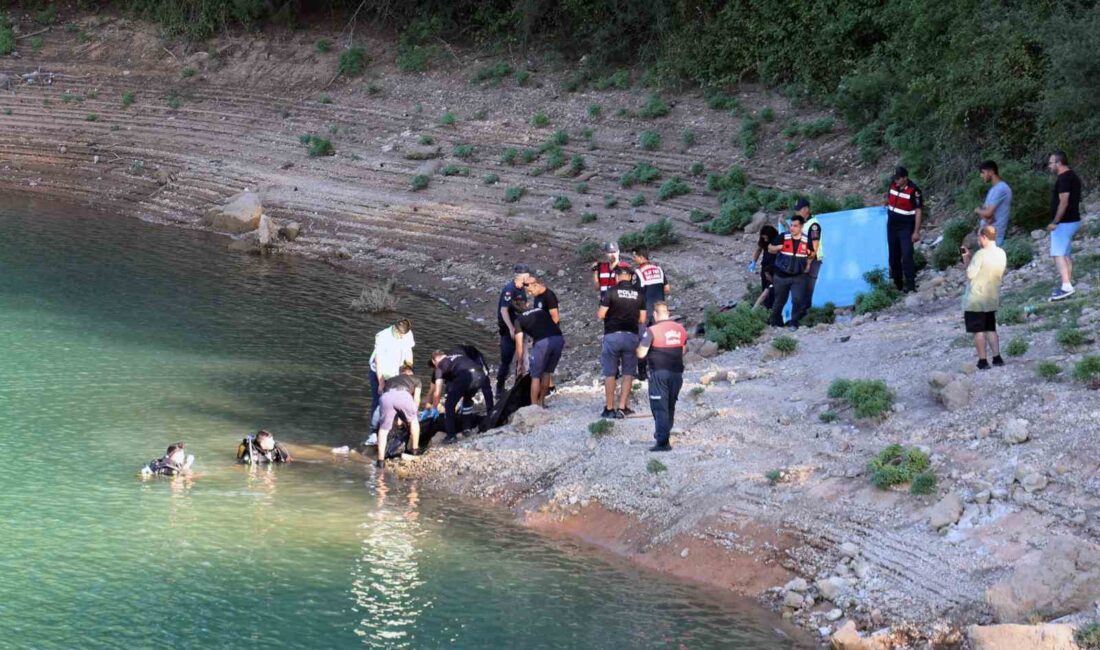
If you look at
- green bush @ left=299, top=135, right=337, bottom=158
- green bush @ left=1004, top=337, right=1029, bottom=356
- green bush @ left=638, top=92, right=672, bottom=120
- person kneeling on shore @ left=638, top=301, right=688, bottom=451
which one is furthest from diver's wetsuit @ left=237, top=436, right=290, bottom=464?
green bush @ left=299, top=135, right=337, bottom=158

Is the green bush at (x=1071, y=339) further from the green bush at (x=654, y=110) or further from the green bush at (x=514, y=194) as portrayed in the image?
the green bush at (x=654, y=110)

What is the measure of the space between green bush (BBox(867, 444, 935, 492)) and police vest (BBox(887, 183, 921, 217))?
22.9 ft

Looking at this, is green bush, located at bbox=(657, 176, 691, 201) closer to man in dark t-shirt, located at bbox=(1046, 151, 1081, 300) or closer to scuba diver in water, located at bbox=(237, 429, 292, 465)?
man in dark t-shirt, located at bbox=(1046, 151, 1081, 300)

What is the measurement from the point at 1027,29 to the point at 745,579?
48.5 ft

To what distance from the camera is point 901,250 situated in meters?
21.5

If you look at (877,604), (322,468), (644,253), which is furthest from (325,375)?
(877,604)

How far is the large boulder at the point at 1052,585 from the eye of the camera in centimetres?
1213

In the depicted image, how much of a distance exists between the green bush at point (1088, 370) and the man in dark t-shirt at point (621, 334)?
5174 millimetres

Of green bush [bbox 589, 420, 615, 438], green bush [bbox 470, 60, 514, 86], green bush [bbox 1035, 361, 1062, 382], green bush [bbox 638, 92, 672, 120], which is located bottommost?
green bush [bbox 589, 420, 615, 438]

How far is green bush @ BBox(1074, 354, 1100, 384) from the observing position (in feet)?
49.6

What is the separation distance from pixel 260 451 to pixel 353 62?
79.4 feet

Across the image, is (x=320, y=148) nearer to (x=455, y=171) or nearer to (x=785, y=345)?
(x=455, y=171)

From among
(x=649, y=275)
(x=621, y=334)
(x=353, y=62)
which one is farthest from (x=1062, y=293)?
(x=353, y=62)

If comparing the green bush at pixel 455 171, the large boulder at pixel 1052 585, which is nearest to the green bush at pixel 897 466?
the large boulder at pixel 1052 585
